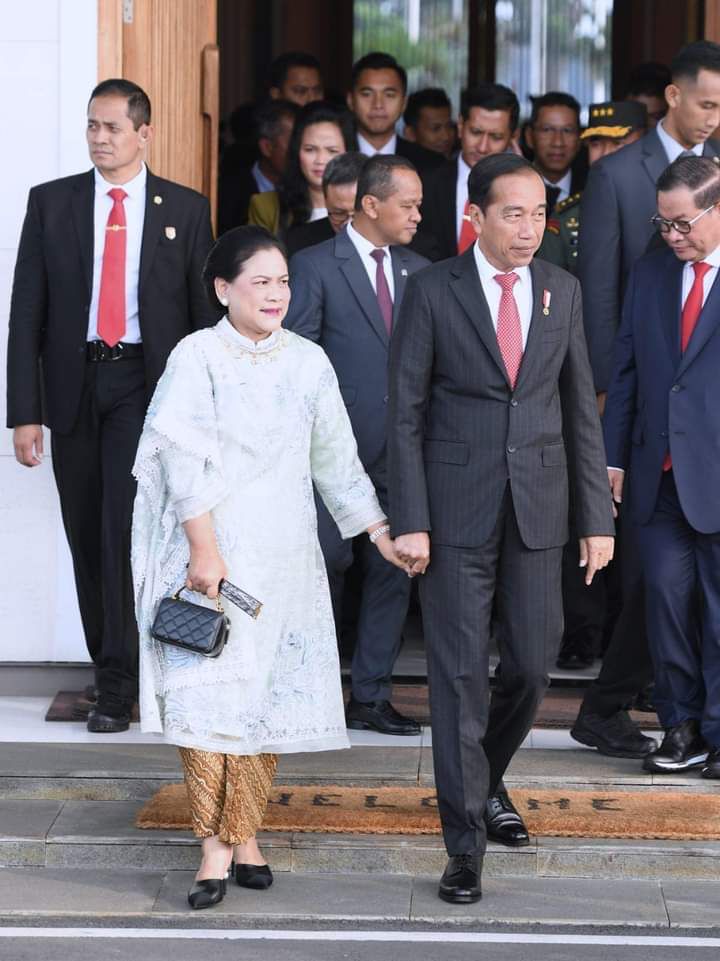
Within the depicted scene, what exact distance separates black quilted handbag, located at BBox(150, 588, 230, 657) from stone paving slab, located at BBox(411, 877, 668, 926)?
85cm

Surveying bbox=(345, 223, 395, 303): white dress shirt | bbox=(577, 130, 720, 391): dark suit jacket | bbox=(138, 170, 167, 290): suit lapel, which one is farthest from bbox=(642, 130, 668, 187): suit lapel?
bbox=(138, 170, 167, 290): suit lapel

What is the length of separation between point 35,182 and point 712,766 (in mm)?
3082

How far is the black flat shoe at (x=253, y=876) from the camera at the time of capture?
5.03 metres

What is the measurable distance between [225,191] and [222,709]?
4293 mm

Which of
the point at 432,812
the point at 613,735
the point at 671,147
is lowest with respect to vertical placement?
the point at 432,812

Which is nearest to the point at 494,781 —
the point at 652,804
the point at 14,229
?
the point at 652,804

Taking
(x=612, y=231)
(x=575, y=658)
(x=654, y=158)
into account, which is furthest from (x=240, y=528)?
(x=575, y=658)

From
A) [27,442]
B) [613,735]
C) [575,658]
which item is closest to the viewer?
[613,735]

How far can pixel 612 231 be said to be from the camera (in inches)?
243

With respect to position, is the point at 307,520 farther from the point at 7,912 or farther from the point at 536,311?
the point at 7,912

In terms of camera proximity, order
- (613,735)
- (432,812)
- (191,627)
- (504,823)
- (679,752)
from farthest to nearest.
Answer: (613,735)
(679,752)
(432,812)
(504,823)
(191,627)

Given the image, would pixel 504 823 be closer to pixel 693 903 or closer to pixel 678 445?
pixel 693 903

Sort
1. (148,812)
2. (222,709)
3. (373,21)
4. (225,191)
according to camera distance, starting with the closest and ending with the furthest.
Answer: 1. (222,709)
2. (148,812)
3. (225,191)
4. (373,21)

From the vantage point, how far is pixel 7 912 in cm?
→ 489
